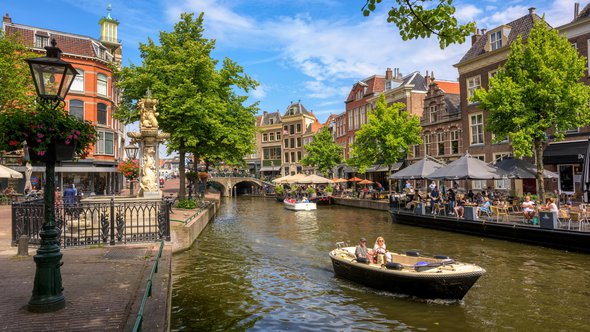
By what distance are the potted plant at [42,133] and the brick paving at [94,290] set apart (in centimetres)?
241

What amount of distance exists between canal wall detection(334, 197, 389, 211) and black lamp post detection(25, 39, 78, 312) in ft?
94.2

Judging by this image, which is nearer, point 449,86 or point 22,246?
point 22,246

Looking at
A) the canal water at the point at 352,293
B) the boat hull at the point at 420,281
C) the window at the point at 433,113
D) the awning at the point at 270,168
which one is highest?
the window at the point at 433,113

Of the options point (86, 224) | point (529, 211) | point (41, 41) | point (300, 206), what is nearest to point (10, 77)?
point (41, 41)

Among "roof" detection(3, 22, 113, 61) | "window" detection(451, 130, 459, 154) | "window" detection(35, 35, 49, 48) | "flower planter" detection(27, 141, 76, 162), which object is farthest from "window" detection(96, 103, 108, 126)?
"flower planter" detection(27, 141, 76, 162)

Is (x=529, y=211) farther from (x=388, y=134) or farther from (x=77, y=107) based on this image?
(x=77, y=107)

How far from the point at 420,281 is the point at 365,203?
2617 centimetres

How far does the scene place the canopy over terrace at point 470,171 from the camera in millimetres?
20562

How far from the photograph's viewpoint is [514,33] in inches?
1199

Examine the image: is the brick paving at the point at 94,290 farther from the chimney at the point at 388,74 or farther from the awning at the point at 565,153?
the chimney at the point at 388,74

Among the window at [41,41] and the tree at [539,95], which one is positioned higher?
the window at [41,41]

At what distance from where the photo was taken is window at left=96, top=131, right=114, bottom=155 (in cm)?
3959

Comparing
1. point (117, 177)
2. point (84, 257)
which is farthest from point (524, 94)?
point (117, 177)

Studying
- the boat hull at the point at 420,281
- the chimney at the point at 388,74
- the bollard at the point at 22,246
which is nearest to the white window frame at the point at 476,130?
the chimney at the point at 388,74
